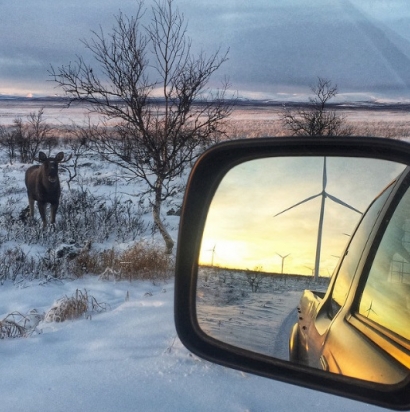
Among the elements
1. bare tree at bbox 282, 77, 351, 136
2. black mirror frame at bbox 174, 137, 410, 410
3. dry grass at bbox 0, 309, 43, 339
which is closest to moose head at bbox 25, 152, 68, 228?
bare tree at bbox 282, 77, 351, 136

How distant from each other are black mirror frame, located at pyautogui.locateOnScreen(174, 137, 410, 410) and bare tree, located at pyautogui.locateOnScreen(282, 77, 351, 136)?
10.1 meters

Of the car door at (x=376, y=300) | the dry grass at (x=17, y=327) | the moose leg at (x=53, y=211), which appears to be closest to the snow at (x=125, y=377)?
the dry grass at (x=17, y=327)

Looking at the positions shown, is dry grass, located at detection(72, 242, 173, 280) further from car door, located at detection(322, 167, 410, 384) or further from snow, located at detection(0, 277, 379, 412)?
car door, located at detection(322, 167, 410, 384)

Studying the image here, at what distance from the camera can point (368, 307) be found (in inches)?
55.1

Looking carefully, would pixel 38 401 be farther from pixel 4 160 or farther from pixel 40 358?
pixel 4 160

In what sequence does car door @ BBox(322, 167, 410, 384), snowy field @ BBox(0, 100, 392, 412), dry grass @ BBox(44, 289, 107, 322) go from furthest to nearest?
dry grass @ BBox(44, 289, 107, 322) → snowy field @ BBox(0, 100, 392, 412) → car door @ BBox(322, 167, 410, 384)

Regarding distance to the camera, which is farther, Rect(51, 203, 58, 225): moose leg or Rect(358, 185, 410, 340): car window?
Rect(51, 203, 58, 225): moose leg

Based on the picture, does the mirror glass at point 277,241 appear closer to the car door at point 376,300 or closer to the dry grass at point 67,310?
the car door at point 376,300

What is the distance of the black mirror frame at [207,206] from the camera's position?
4.57 feet

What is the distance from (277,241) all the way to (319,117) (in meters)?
11.8

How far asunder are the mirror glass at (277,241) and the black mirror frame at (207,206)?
0.08 feet

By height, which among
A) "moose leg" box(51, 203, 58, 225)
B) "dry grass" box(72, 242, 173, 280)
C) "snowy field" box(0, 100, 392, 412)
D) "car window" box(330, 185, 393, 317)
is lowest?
"moose leg" box(51, 203, 58, 225)

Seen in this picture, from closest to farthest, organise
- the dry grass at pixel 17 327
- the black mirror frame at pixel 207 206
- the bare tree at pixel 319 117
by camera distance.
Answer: the black mirror frame at pixel 207 206, the dry grass at pixel 17 327, the bare tree at pixel 319 117

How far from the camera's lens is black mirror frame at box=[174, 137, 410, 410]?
139 cm
